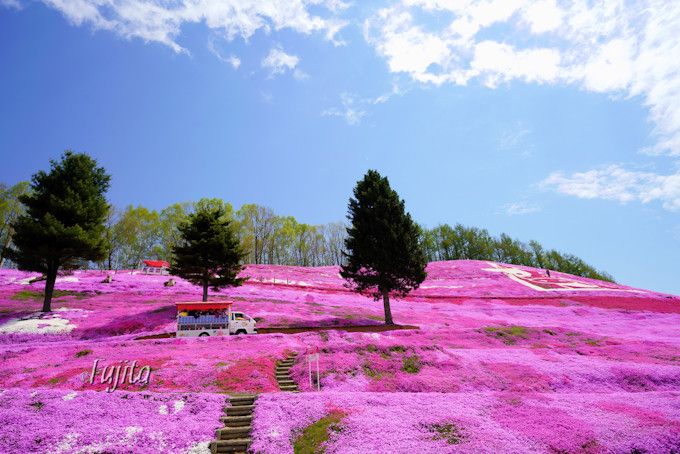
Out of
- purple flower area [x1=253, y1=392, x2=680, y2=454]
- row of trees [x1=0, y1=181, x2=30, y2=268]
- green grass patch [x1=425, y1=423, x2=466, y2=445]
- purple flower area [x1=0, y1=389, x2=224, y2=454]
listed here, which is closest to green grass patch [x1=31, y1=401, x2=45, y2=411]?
purple flower area [x1=0, y1=389, x2=224, y2=454]

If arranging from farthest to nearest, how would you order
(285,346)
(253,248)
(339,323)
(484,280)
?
1. (253,248)
2. (484,280)
3. (339,323)
4. (285,346)

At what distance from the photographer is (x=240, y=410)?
13234mm

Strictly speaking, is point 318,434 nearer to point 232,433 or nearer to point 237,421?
point 232,433

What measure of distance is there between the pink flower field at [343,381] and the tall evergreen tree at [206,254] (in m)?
3.70

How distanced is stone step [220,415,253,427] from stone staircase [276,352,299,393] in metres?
4.45

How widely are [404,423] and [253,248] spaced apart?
249 feet

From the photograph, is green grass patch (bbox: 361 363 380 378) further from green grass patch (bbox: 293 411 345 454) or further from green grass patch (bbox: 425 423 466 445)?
green grass patch (bbox: 425 423 466 445)

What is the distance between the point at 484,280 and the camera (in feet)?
223

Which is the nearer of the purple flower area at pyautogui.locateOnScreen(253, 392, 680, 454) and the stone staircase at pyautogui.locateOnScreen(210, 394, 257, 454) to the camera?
the purple flower area at pyautogui.locateOnScreen(253, 392, 680, 454)

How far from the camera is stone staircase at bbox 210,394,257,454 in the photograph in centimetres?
1106

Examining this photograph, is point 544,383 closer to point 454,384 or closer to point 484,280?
point 454,384

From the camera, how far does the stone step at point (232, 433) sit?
11622 millimetres

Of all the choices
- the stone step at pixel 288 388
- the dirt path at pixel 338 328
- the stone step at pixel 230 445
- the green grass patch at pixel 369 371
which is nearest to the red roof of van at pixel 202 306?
the dirt path at pixel 338 328

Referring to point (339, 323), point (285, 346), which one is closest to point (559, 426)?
point (285, 346)
